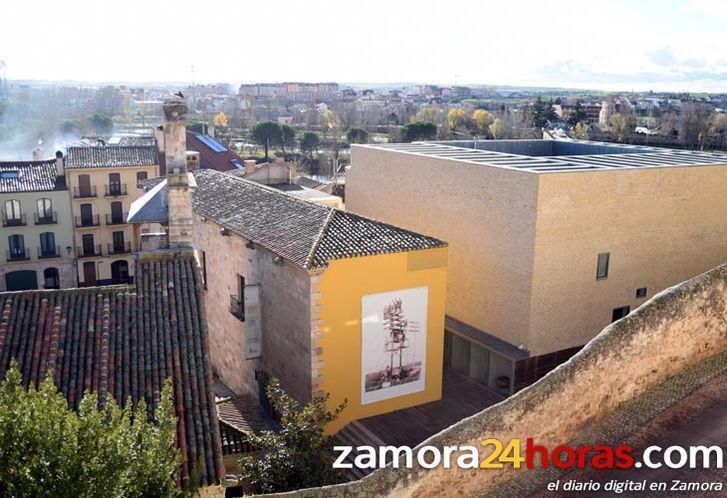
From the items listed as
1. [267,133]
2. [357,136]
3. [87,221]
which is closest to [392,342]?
[87,221]

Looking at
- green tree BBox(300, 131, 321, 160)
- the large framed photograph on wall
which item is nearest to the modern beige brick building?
the large framed photograph on wall

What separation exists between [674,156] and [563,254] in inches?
336

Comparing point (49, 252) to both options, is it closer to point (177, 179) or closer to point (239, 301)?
point (239, 301)

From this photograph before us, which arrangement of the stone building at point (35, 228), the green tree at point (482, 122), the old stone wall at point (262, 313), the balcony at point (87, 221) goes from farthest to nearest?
the green tree at point (482, 122) → the balcony at point (87, 221) → the stone building at point (35, 228) → the old stone wall at point (262, 313)

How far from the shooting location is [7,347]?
1175cm

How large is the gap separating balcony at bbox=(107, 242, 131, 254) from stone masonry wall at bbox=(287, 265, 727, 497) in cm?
3117

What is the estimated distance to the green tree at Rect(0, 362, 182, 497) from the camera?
725 cm

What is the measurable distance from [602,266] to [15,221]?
28182 millimetres

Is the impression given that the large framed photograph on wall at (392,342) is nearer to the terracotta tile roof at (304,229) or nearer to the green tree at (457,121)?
the terracotta tile roof at (304,229)

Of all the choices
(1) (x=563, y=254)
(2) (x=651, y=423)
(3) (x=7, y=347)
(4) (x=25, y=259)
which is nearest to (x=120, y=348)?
(3) (x=7, y=347)

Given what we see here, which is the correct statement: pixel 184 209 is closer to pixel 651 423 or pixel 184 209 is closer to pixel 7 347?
pixel 7 347

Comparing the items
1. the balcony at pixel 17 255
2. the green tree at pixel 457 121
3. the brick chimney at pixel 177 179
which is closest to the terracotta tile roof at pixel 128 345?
the brick chimney at pixel 177 179

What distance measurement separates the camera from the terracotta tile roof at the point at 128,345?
11219 mm

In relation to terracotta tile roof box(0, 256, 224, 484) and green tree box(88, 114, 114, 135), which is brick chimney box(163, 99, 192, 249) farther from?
green tree box(88, 114, 114, 135)
